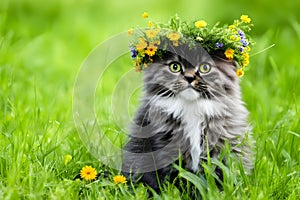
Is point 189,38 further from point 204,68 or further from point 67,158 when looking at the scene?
point 67,158

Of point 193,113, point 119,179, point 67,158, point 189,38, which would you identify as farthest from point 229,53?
point 67,158

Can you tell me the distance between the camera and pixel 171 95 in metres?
3.50

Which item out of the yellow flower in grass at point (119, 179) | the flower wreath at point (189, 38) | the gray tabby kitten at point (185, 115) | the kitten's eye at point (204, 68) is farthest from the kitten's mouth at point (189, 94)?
the yellow flower in grass at point (119, 179)

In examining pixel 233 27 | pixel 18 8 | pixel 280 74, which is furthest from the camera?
pixel 18 8

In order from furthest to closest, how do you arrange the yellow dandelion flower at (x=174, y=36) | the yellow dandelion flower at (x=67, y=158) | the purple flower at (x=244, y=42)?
→ the yellow dandelion flower at (x=67, y=158)
the purple flower at (x=244, y=42)
the yellow dandelion flower at (x=174, y=36)

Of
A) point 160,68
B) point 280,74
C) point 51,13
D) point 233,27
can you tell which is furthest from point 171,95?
point 51,13

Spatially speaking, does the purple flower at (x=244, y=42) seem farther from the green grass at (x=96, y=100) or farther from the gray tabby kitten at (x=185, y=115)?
the green grass at (x=96, y=100)

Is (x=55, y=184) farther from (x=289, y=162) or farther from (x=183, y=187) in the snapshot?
(x=289, y=162)

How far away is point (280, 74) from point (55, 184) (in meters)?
2.72

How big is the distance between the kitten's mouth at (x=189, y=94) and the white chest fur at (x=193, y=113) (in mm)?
29

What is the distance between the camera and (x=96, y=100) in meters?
5.17

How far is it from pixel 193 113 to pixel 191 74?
22cm

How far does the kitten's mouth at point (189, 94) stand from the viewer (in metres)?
3.41

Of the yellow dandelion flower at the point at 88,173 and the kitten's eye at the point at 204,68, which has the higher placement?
the kitten's eye at the point at 204,68
